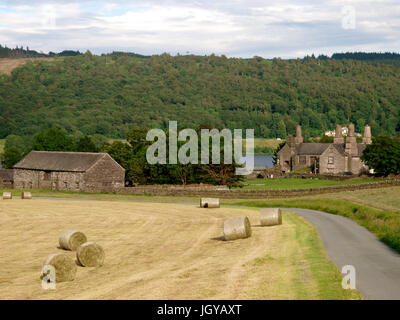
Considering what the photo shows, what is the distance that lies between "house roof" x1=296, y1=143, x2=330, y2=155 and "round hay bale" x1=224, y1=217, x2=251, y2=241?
Answer: 11521 cm

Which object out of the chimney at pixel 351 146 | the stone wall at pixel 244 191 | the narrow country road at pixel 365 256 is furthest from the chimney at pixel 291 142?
the narrow country road at pixel 365 256

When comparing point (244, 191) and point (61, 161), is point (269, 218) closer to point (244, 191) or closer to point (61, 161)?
point (244, 191)

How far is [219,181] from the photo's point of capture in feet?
318

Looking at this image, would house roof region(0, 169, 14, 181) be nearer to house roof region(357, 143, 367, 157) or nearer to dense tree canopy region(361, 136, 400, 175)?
dense tree canopy region(361, 136, 400, 175)

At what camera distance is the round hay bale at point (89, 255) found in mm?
24766

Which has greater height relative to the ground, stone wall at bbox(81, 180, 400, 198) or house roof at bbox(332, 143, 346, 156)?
house roof at bbox(332, 143, 346, 156)

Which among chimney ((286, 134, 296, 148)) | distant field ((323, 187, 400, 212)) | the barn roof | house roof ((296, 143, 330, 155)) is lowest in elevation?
distant field ((323, 187, 400, 212))

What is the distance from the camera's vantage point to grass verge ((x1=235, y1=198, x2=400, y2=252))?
30688mm

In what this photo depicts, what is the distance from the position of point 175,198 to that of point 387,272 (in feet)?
174

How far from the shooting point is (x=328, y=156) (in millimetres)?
137000

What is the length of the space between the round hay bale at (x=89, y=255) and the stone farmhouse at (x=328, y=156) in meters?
115

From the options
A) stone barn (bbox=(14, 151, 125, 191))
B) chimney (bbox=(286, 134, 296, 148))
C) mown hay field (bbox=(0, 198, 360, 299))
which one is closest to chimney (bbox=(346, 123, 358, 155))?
chimney (bbox=(286, 134, 296, 148))

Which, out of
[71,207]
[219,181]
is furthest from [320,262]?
[219,181]
